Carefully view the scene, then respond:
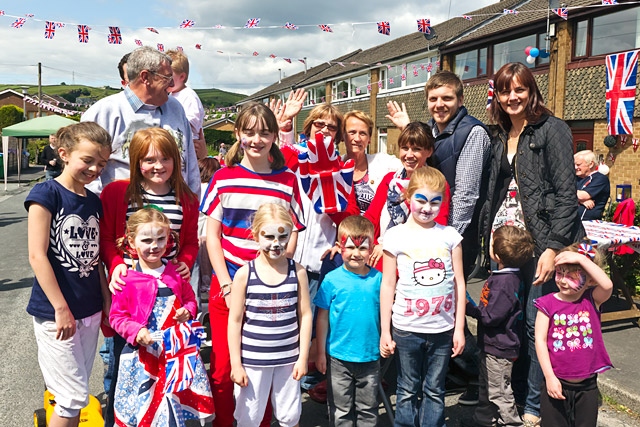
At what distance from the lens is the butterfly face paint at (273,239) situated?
2814mm

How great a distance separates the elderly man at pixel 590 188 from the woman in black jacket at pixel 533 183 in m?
4.15

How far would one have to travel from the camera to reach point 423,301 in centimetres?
300

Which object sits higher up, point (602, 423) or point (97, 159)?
point (97, 159)

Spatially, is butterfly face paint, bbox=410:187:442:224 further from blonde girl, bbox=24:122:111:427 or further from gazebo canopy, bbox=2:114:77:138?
gazebo canopy, bbox=2:114:77:138

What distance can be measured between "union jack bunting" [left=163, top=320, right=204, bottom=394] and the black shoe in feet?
7.51

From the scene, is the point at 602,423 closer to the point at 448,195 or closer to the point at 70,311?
the point at 448,195

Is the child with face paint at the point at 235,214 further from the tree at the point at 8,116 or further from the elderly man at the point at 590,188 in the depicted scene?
the tree at the point at 8,116

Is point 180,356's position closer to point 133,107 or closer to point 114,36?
point 133,107

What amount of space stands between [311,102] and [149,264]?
3787 cm

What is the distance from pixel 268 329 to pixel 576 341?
1763mm

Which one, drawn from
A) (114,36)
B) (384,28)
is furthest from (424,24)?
(114,36)

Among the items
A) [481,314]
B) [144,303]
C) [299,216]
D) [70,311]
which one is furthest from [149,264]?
[481,314]

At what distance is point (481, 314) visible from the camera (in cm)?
349

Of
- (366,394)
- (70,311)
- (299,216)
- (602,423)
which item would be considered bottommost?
(602,423)
